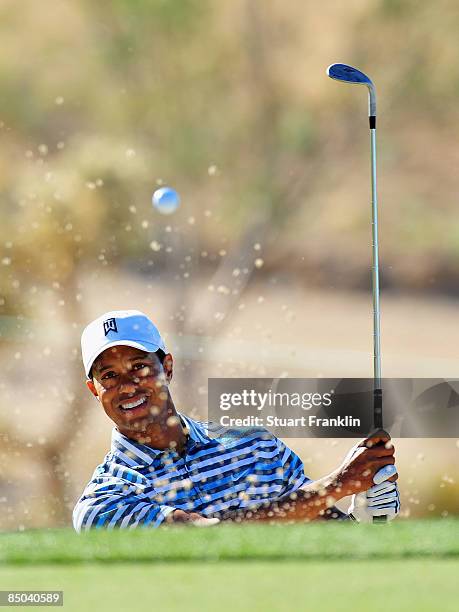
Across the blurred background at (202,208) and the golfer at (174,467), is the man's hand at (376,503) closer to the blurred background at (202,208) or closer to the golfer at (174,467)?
the golfer at (174,467)

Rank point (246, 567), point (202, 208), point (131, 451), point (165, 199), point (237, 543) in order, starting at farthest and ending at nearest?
point (202, 208) < point (165, 199) < point (131, 451) < point (237, 543) < point (246, 567)

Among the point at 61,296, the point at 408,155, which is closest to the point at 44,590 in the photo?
the point at 61,296

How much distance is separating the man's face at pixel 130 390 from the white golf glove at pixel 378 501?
524 mm

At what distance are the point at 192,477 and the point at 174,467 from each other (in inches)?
2.4

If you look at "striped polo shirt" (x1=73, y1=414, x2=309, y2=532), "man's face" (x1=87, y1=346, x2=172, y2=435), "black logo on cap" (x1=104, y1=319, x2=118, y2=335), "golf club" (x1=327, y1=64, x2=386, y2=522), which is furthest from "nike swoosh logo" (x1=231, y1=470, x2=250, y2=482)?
"black logo on cap" (x1=104, y1=319, x2=118, y2=335)

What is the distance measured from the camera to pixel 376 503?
2.61m

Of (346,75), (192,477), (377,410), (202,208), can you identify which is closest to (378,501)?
(377,410)

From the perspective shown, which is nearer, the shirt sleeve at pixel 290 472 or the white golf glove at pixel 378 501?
the white golf glove at pixel 378 501

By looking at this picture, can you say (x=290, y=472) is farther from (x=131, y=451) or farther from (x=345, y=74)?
(x=345, y=74)

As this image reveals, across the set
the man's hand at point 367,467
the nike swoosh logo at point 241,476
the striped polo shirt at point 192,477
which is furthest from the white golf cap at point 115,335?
the man's hand at point 367,467

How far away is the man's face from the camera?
8.84 ft

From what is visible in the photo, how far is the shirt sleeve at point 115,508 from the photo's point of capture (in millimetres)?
2506

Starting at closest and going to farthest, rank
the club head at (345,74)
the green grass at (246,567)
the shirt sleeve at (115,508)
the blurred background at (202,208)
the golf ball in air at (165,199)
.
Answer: the green grass at (246,567)
the shirt sleeve at (115,508)
the club head at (345,74)
the golf ball in air at (165,199)
the blurred background at (202,208)

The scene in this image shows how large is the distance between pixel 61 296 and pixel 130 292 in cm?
226
